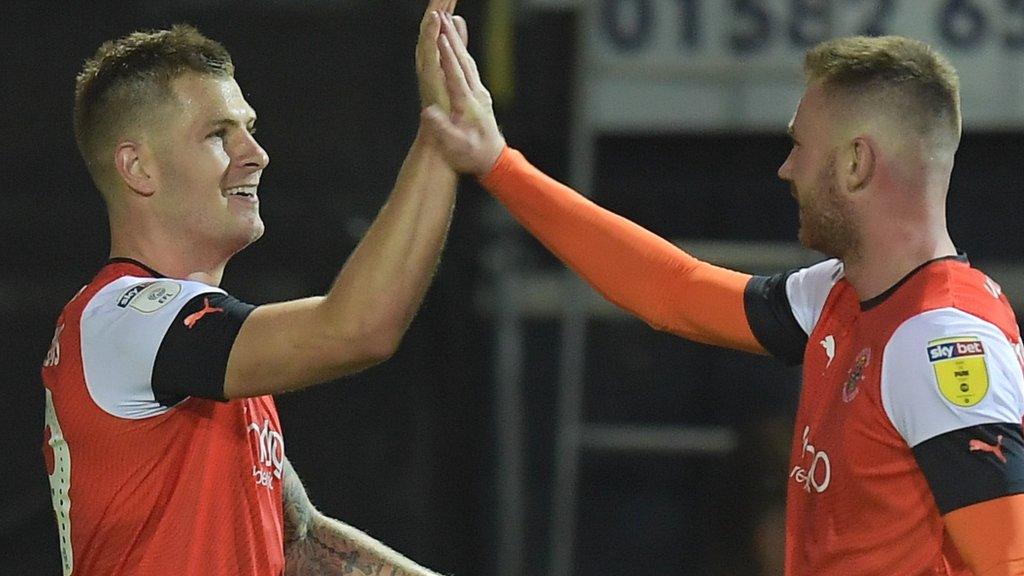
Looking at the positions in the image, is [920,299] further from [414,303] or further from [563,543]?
[563,543]

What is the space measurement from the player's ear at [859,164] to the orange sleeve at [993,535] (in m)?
0.55

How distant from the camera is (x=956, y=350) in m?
2.07

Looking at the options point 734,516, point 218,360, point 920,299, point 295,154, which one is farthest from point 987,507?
point 295,154

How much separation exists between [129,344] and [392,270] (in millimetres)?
390

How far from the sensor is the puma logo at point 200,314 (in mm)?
2160

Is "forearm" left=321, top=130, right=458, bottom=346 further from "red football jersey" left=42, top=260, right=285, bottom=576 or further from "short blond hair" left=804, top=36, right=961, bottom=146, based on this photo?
"short blond hair" left=804, top=36, right=961, bottom=146

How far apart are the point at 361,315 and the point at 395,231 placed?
126 millimetres

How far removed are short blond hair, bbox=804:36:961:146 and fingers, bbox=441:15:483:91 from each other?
0.55m

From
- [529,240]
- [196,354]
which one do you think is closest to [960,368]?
[196,354]

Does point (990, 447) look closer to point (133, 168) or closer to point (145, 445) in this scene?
point (145, 445)

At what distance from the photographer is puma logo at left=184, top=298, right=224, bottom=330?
7.09 ft

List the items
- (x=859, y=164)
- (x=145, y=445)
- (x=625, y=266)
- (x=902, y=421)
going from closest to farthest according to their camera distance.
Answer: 1. (x=902, y=421)
2. (x=145, y=445)
3. (x=859, y=164)
4. (x=625, y=266)

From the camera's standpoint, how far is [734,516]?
421 cm

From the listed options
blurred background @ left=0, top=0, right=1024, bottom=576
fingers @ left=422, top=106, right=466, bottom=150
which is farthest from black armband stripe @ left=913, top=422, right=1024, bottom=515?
blurred background @ left=0, top=0, right=1024, bottom=576
